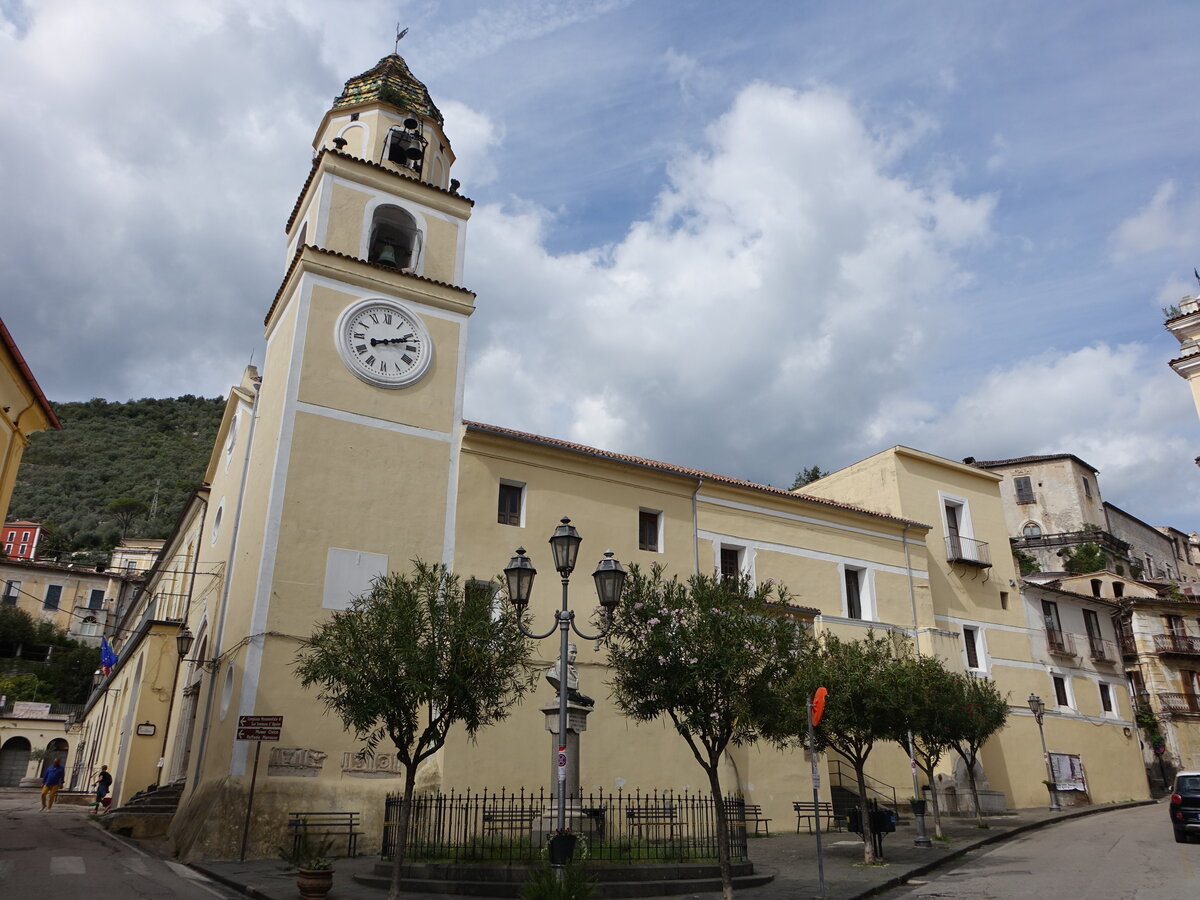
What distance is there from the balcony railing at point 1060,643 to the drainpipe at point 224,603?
29.6 m

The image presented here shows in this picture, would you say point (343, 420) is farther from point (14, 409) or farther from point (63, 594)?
point (63, 594)

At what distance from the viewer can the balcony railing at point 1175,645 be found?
42281 millimetres

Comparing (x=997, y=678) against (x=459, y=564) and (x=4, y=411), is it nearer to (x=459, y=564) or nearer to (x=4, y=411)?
(x=459, y=564)

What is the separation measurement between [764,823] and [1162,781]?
26.7 meters

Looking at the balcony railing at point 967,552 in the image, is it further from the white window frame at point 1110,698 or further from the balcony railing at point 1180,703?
the balcony railing at point 1180,703

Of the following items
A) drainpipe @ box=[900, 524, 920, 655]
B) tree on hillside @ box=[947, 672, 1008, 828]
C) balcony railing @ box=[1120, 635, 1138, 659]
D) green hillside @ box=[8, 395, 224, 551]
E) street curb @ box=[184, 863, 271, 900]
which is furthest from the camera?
green hillside @ box=[8, 395, 224, 551]

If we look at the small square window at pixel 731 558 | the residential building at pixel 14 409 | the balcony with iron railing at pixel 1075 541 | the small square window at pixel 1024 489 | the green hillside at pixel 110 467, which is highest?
the green hillside at pixel 110 467

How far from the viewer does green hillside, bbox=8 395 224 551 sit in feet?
331

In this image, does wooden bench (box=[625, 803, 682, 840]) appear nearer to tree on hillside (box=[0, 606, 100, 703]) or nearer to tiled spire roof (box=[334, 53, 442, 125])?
tiled spire roof (box=[334, 53, 442, 125])

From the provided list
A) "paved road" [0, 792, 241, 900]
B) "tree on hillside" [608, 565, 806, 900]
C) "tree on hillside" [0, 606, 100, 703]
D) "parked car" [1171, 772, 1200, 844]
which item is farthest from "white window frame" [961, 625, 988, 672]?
"tree on hillside" [0, 606, 100, 703]

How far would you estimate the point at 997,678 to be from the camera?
106ft

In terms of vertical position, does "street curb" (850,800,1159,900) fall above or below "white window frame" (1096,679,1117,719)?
below

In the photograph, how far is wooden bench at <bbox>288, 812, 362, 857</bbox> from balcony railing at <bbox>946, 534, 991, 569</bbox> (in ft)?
76.1

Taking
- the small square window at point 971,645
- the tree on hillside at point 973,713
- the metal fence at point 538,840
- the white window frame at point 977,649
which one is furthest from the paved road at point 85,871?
the small square window at point 971,645
